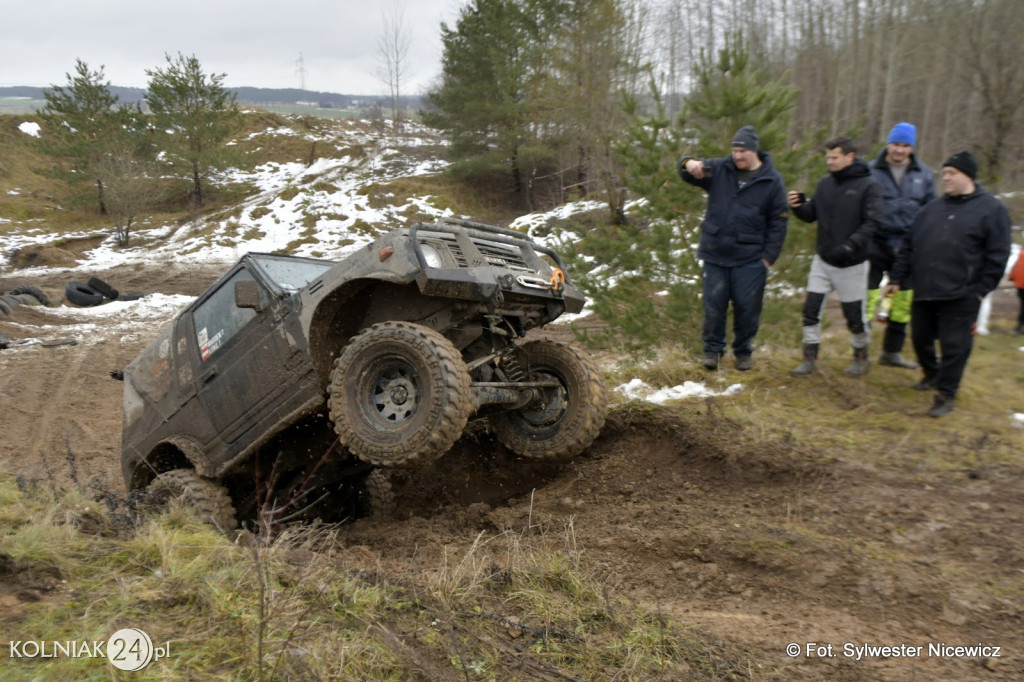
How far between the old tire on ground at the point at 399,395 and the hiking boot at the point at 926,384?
3.63m

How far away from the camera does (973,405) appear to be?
484 centimetres

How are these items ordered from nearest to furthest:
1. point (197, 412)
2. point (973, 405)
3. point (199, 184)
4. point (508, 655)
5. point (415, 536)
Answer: point (508, 655), point (415, 536), point (973, 405), point (197, 412), point (199, 184)

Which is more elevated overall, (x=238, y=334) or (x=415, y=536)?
(x=238, y=334)

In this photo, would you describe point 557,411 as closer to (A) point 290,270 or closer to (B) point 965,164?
(A) point 290,270

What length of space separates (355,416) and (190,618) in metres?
1.57

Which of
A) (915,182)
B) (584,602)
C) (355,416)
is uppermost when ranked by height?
(915,182)

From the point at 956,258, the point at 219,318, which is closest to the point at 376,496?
the point at 219,318

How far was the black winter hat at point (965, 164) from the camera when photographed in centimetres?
455

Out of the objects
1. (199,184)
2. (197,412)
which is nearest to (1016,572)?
(197,412)

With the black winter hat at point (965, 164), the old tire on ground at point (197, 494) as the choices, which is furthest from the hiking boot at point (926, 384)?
the old tire on ground at point (197, 494)

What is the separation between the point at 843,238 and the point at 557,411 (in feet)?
8.47

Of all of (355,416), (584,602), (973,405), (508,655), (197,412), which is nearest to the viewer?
(508,655)

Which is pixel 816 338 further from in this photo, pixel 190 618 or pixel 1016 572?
pixel 190 618

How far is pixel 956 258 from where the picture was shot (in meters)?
4.53
